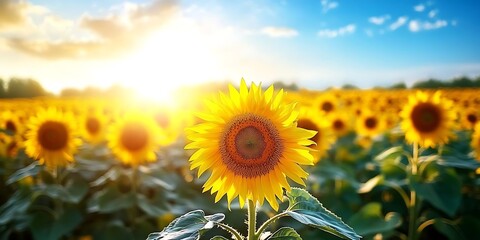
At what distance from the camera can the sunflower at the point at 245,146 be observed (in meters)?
2.16

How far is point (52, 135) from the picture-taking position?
5.79 meters

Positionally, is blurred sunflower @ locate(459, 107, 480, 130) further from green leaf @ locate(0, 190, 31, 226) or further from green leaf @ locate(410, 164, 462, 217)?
green leaf @ locate(0, 190, 31, 226)

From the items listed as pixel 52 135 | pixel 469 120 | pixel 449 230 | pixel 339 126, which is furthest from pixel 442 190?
pixel 469 120

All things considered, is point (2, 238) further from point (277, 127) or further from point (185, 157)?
point (277, 127)

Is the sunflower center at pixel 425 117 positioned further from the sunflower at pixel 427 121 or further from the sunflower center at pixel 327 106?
the sunflower center at pixel 327 106

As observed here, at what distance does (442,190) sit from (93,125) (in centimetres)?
536

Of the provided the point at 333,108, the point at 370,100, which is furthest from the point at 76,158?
the point at 370,100

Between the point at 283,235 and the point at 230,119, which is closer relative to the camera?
the point at 283,235

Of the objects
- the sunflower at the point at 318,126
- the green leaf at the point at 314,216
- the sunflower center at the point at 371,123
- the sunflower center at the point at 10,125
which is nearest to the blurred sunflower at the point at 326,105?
the sunflower center at the point at 371,123

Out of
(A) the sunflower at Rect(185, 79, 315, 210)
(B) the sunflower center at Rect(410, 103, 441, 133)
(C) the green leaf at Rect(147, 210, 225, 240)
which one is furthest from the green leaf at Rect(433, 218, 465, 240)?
(C) the green leaf at Rect(147, 210, 225, 240)

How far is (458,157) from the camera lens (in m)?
5.32

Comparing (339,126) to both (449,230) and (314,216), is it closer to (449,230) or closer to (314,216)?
(449,230)

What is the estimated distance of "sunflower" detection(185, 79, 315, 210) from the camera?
2158 mm

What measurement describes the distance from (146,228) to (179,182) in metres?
0.98
